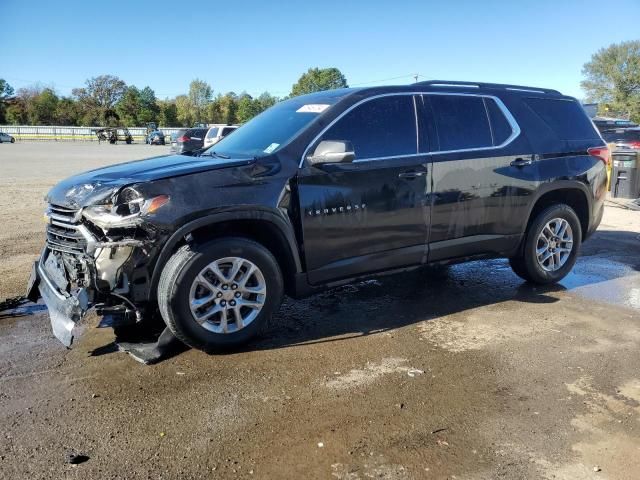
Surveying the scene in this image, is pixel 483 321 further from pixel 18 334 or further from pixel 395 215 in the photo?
pixel 18 334

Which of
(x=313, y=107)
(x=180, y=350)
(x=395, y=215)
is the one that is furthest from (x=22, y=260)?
(x=395, y=215)

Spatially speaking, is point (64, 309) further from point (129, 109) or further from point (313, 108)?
point (129, 109)

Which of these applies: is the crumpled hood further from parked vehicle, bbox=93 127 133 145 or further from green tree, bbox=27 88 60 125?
green tree, bbox=27 88 60 125

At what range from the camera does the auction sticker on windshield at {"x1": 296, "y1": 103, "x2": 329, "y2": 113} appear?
4402 millimetres

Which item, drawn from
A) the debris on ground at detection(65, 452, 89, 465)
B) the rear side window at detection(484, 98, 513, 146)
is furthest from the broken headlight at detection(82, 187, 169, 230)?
the rear side window at detection(484, 98, 513, 146)

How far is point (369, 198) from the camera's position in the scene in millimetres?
Answer: 4305

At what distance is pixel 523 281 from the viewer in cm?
596

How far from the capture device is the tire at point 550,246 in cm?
543

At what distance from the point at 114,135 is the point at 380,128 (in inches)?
2241

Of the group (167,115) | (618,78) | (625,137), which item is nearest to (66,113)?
(167,115)

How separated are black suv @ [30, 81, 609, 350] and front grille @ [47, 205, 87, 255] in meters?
0.02

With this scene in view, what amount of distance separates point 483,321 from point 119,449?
3178 millimetres

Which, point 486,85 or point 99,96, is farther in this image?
point 99,96

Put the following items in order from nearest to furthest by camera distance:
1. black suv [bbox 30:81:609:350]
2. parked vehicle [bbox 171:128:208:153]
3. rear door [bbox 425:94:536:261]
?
black suv [bbox 30:81:609:350] → rear door [bbox 425:94:536:261] → parked vehicle [bbox 171:128:208:153]
